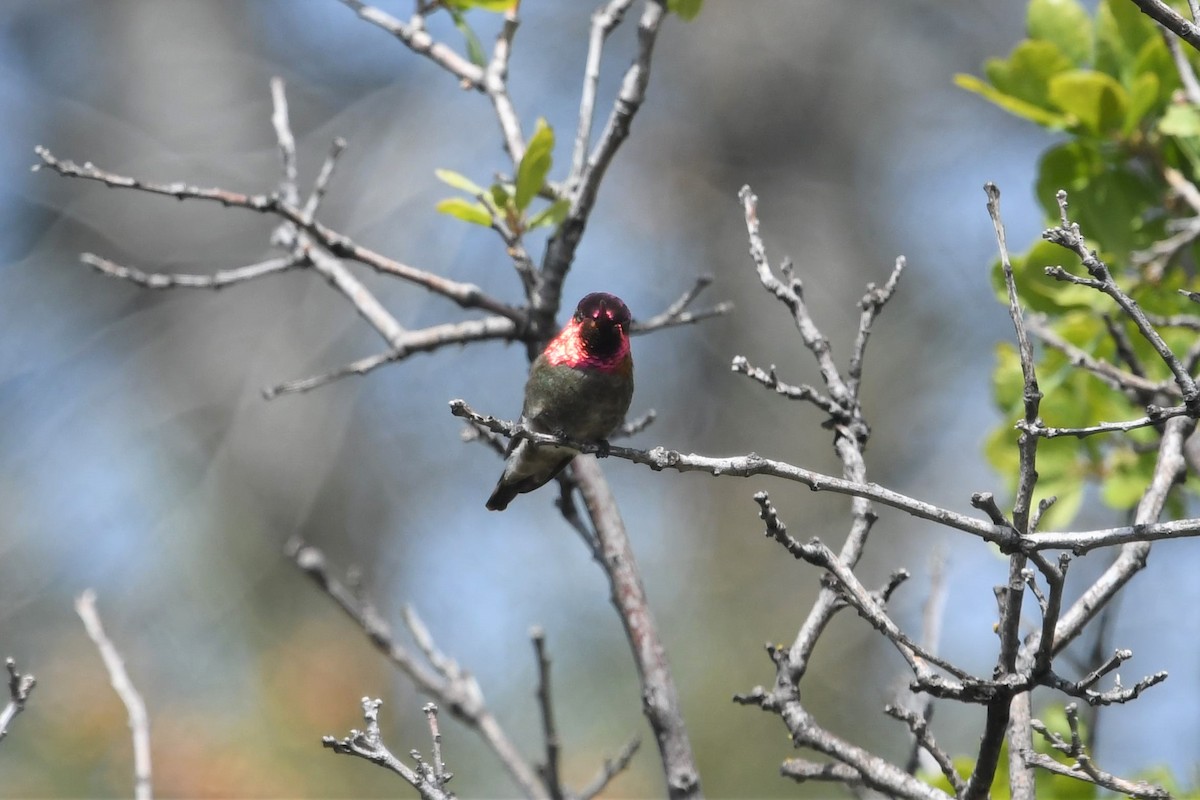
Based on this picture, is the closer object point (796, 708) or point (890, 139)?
point (796, 708)

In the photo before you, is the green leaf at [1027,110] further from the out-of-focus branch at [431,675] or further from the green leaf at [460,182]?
the out-of-focus branch at [431,675]

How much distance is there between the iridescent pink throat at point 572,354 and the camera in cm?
299

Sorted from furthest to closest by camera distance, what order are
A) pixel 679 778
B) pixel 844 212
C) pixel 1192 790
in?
pixel 844 212 < pixel 1192 790 < pixel 679 778

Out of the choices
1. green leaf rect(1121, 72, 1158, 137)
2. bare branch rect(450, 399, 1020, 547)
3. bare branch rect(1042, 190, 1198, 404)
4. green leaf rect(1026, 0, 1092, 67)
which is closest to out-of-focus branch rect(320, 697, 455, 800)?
bare branch rect(450, 399, 1020, 547)

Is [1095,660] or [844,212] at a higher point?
[844,212]

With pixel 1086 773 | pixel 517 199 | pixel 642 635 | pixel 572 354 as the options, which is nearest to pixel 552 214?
pixel 517 199

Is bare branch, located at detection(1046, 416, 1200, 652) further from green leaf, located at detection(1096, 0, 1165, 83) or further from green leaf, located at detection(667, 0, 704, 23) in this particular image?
green leaf, located at detection(667, 0, 704, 23)

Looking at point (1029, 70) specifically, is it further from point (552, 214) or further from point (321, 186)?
point (321, 186)

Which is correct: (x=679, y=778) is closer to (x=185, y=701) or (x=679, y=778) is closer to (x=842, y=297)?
(x=185, y=701)

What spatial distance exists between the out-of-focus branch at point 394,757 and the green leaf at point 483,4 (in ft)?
6.29

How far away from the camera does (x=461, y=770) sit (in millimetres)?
6129

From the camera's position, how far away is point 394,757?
1854mm

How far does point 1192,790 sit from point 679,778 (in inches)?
50.2

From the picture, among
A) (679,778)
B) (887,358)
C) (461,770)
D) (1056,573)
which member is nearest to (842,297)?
(887,358)
